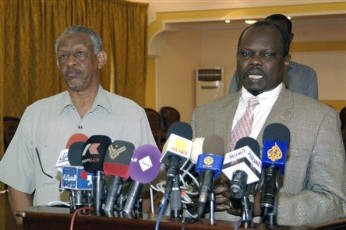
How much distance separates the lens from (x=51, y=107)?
10.9 ft

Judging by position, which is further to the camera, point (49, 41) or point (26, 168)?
point (49, 41)

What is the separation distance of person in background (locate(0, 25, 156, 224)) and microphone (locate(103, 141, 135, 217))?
1.07 m

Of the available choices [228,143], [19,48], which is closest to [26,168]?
[228,143]

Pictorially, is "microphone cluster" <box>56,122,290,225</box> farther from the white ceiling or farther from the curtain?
the white ceiling

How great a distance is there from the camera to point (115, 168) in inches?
83.2

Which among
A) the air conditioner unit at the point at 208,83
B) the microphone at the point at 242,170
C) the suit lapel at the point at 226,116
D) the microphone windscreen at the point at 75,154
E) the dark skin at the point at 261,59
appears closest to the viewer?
the microphone at the point at 242,170

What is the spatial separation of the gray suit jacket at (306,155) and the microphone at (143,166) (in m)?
0.46

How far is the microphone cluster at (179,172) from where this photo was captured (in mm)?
1936

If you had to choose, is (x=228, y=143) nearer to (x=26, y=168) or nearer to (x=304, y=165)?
(x=304, y=165)

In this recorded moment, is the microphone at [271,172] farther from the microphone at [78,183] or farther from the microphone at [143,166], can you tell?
the microphone at [78,183]

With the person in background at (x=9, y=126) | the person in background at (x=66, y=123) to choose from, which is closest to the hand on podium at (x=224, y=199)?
the person in background at (x=66, y=123)

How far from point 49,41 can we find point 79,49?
791cm

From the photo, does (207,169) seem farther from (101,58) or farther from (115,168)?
(101,58)

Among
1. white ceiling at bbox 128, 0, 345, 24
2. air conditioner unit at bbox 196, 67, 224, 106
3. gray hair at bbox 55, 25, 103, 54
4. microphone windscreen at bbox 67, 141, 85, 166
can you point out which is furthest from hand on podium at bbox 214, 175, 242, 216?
air conditioner unit at bbox 196, 67, 224, 106
